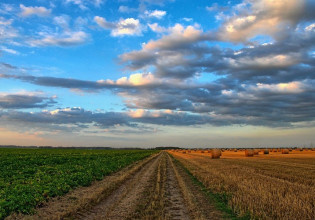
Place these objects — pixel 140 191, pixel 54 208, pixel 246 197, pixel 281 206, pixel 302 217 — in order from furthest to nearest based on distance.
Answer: pixel 140 191
pixel 246 197
pixel 54 208
pixel 281 206
pixel 302 217

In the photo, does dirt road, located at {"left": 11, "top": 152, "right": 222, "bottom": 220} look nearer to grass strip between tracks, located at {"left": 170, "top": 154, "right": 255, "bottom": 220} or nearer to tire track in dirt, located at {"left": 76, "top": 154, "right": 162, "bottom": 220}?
tire track in dirt, located at {"left": 76, "top": 154, "right": 162, "bottom": 220}

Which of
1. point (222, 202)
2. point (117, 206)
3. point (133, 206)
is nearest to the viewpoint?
point (133, 206)

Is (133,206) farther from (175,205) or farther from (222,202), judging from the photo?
(222,202)

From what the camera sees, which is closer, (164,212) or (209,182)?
(164,212)

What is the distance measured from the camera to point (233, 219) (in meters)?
9.77

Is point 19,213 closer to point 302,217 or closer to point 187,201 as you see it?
point 187,201

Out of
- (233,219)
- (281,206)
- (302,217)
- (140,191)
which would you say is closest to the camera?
(302,217)

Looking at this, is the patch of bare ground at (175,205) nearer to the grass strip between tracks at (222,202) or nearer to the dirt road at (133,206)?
the dirt road at (133,206)

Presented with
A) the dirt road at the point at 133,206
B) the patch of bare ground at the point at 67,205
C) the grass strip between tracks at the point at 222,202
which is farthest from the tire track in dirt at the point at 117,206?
the grass strip between tracks at the point at 222,202

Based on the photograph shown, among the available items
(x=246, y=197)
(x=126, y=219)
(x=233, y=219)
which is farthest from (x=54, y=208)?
(x=246, y=197)

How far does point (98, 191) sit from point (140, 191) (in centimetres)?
237

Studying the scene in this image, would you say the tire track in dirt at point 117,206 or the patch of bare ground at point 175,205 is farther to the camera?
the tire track in dirt at point 117,206

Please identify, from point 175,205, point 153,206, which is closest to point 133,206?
point 153,206

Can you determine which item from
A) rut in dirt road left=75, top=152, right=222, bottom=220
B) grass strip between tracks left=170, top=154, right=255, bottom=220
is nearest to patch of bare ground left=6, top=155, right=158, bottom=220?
rut in dirt road left=75, top=152, right=222, bottom=220
